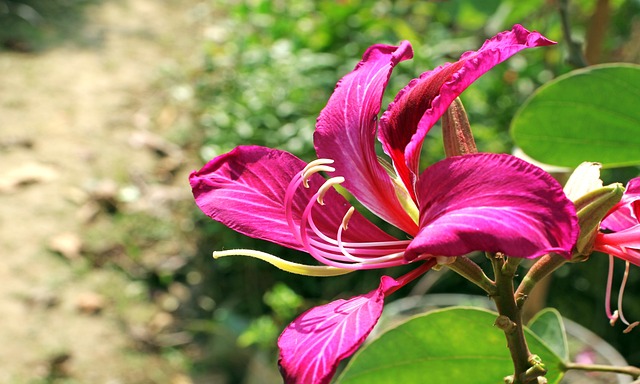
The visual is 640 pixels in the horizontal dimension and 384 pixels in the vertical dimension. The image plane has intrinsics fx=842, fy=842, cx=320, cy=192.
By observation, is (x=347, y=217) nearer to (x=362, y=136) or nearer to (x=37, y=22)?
(x=362, y=136)

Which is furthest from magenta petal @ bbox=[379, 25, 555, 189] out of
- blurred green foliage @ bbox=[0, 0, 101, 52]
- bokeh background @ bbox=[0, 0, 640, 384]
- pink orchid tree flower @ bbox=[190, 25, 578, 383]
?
blurred green foliage @ bbox=[0, 0, 101, 52]

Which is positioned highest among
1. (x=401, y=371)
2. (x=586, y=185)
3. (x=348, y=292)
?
(x=586, y=185)

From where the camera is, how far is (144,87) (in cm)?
374

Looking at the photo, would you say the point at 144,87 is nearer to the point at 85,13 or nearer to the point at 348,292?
the point at 85,13

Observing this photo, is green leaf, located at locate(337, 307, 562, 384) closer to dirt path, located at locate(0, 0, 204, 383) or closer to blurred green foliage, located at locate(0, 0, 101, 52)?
dirt path, located at locate(0, 0, 204, 383)

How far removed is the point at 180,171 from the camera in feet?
10.7

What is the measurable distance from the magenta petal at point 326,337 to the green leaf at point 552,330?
1.09 ft

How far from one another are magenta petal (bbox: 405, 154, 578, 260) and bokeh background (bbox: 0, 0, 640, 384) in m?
1.07

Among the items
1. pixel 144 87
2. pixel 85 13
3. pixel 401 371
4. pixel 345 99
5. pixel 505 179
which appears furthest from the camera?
pixel 85 13

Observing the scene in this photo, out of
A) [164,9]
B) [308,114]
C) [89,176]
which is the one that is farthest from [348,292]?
[164,9]

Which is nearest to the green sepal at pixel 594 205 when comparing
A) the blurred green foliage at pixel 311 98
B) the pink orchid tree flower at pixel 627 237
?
the pink orchid tree flower at pixel 627 237

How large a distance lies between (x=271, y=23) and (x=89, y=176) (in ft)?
3.38

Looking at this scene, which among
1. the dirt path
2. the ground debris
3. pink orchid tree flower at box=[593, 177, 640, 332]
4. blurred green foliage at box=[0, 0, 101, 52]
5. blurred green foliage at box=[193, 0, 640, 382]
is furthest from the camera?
blurred green foliage at box=[0, 0, 101, 52]

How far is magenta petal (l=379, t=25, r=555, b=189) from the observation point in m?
0.53
